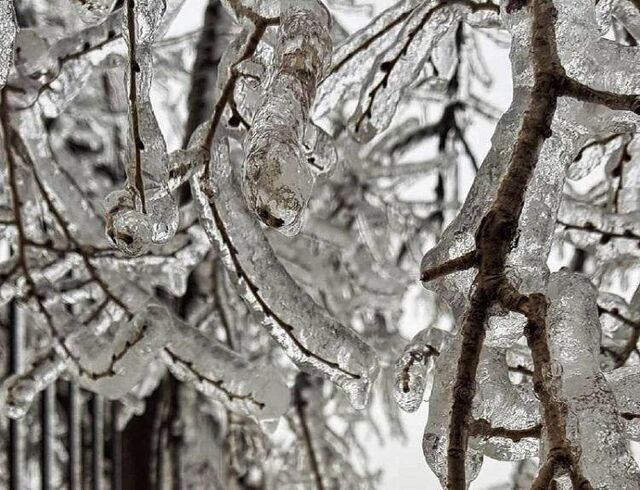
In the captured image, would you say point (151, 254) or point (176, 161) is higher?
point (151, 254)

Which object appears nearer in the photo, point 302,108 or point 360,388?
point 302,108

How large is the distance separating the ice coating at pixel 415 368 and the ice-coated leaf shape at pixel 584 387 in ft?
0.42

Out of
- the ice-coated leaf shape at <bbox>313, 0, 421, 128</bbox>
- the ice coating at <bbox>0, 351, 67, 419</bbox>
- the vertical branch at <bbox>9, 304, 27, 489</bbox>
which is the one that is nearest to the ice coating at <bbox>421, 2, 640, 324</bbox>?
the ice-coated leaf shape at <bbox>313, 0, 421, 128</bbox>

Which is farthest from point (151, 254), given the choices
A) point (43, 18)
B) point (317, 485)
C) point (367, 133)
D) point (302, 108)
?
point (43, 18)

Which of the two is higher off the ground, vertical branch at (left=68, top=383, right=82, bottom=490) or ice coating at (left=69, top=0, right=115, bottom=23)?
vertical branch at (left=68, top=383, right=82, bottom=490)

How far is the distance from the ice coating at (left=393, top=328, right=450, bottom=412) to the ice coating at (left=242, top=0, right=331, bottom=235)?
0.46 ft

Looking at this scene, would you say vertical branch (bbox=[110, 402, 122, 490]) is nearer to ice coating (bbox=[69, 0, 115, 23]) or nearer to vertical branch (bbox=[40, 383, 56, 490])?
vertical branch (bbox=[40, 383, 56, 490])

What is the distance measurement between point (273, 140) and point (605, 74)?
0.54 ft

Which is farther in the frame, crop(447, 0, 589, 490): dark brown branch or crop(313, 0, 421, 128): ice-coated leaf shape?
crop(313, 0, 421, 128): ice-coated leaf shape

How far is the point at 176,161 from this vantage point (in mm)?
566

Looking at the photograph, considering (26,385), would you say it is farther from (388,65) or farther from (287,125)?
(287,125)

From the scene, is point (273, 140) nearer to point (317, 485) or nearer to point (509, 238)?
point (509, 238)

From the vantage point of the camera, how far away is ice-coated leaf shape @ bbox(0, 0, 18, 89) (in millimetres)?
507

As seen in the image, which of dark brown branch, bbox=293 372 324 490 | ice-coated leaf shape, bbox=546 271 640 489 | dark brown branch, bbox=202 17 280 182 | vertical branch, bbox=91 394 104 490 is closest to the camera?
ice-coated leaf shape, bbox=546 271 640 489
